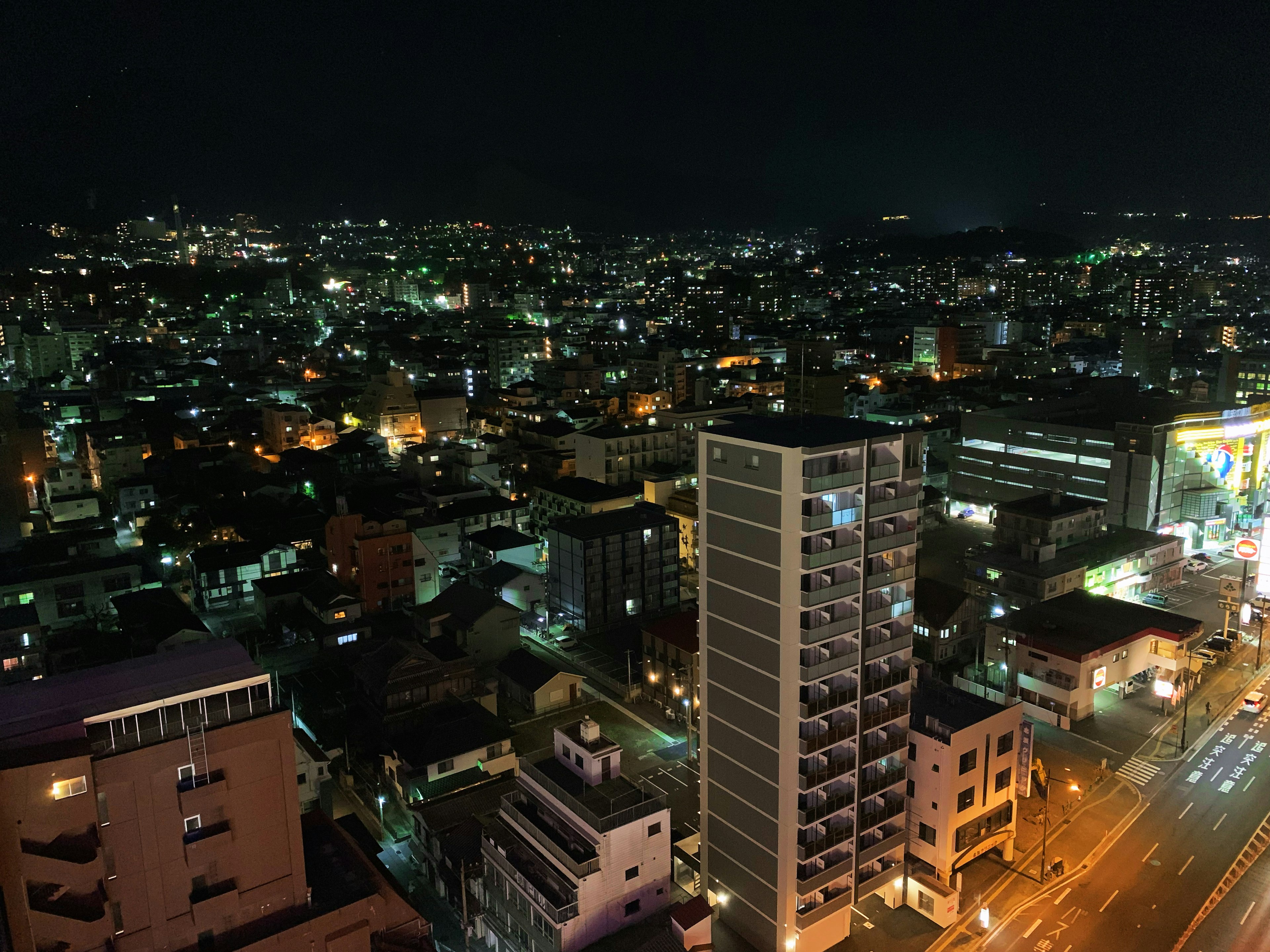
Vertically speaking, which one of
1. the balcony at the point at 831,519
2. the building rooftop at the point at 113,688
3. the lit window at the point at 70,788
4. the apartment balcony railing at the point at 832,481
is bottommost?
the lit window at the point at 70,788

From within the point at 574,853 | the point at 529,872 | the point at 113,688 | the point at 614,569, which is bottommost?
the point at 529,872

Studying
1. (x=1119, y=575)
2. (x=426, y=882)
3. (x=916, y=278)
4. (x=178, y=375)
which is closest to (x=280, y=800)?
(x=426, y=882)

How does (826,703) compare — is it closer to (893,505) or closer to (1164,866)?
(893,505)

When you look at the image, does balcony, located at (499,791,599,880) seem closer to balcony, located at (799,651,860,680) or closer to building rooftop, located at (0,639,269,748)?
balcony, located at (799,651,860,680)

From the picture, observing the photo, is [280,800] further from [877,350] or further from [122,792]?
[877,350]

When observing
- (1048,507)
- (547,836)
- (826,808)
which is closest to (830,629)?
(826,808)

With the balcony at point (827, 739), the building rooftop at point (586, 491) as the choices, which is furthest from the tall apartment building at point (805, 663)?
the building rooftop at point (586, 491)

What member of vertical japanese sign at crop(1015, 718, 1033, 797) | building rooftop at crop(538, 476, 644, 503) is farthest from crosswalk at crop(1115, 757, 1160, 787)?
building rooftop at crop(538, 476, 644, 503)

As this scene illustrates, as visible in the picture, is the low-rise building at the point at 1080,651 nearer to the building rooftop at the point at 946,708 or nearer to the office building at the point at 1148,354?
the building rooftop at the point at 946,708
